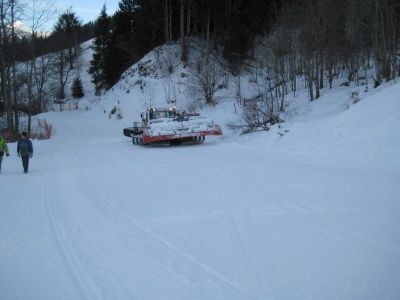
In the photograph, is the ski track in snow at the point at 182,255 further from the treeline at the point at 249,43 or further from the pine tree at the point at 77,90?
the pine tree at the point at 77,90

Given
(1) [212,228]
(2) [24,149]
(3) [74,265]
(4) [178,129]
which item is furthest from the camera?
(4) [178,129]

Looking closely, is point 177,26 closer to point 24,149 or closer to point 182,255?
point 24,149

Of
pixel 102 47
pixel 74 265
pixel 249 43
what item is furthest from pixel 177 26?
pixel 74 265

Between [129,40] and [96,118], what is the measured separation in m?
11.9

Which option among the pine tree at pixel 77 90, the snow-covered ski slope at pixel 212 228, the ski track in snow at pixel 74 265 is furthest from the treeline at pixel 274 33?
the ski track in snow at pixel 74 265

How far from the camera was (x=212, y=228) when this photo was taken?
20.7 ft

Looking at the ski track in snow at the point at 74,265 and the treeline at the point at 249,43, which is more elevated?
the treeline at the point at 249,43

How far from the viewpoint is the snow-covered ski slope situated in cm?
444

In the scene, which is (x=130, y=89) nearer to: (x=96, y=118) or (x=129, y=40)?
(x=96, y=118)

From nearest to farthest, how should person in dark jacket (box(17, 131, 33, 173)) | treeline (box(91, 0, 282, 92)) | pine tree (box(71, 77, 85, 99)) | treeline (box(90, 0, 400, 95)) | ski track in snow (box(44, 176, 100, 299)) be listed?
ski track in snow (box(44, 176, 100, 299)) < person in dark jacket (box(17, 131, 33, 173)) < treeline (box(90, 0, 400, 95)) < treeline (box(91, 0, 282, 92)) < pine tree (box(71, 77, 85, 99))

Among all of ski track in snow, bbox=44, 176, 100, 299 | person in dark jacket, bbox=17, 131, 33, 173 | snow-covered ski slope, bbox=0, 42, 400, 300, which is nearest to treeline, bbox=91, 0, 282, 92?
snow-covered ski slope, bbox=0, 42, 400, 300

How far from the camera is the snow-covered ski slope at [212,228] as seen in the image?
175 inches

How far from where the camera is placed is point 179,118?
20.0 metres

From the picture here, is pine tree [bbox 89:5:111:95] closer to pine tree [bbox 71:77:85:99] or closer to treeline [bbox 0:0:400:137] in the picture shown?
treeline [bbox 0:0:400:137]
